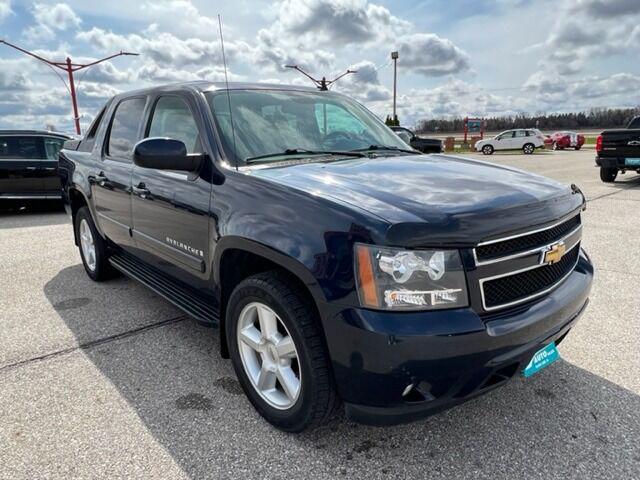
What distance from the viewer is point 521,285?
7.26 ft

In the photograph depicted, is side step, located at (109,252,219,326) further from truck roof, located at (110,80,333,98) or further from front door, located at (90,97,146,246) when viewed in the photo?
truck roof, located at (110,80,333,98)

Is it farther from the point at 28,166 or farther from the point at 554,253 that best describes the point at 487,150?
the point at 554,253

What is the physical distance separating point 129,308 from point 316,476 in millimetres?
2685

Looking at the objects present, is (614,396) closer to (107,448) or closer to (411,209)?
(411,209)

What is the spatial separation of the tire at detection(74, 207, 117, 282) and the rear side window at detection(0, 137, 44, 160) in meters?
5.36

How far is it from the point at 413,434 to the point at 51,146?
31.9ft

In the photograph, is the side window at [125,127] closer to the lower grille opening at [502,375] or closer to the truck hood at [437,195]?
the truck hood at [437,195]

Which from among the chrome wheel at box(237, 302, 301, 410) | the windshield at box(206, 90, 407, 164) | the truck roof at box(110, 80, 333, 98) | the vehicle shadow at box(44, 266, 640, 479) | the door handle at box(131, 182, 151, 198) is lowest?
the vehicle shadow at box(44, 266, 640, 479)

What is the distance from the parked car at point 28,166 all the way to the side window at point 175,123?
22.6ft

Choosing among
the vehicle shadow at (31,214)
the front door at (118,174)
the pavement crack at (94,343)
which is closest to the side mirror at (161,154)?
the front door at (118,174)

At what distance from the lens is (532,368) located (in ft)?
7.48

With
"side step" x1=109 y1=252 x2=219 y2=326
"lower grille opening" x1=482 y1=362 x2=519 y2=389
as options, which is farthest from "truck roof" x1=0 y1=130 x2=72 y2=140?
"lower grille opening" x1=482 y1=362 x2=519 y2=389

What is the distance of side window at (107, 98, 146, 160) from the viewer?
396cm

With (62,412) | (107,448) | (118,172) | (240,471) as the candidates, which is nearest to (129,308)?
(118,172)
